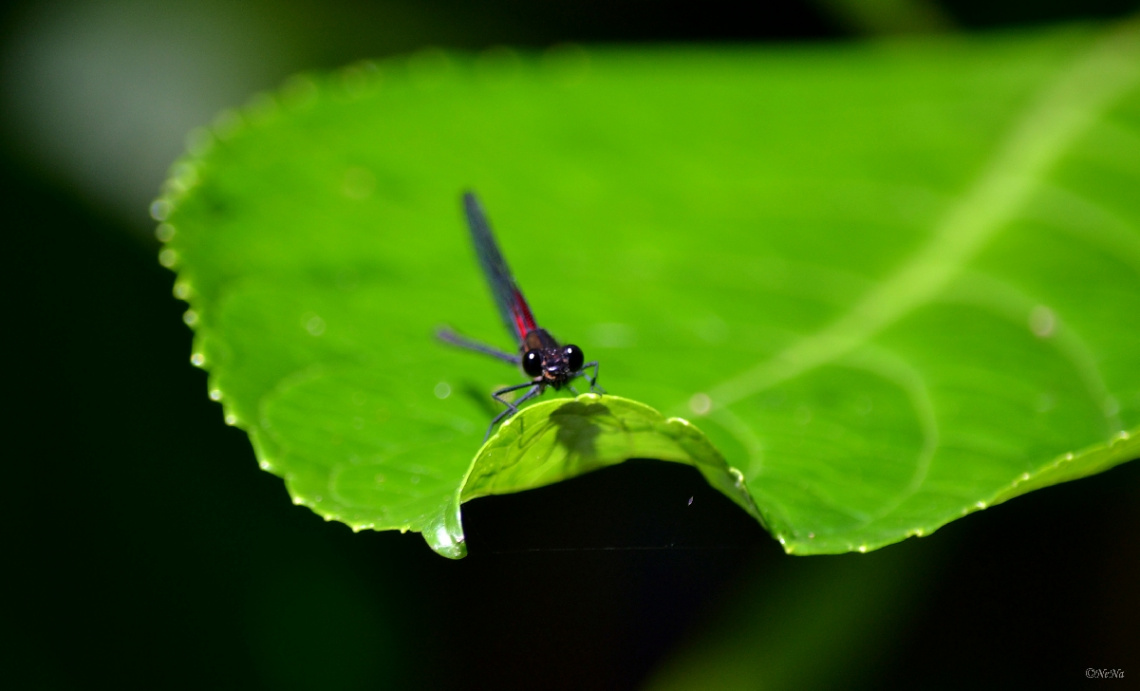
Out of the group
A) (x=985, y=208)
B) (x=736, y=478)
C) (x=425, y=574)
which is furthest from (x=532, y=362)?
(x=985, y=208)

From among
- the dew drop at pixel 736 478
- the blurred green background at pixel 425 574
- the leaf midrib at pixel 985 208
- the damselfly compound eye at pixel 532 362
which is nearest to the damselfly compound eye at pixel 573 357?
the damselfly compound eye at pixel 532 362

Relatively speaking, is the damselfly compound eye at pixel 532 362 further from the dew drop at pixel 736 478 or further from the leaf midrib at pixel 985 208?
the dew drop at pixel 736 478

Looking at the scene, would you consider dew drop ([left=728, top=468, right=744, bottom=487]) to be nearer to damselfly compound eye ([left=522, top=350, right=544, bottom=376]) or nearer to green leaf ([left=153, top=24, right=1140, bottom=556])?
green leaf ([left=153, top=24, right=1140, bottom=556])

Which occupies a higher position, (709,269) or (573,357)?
(709,269)

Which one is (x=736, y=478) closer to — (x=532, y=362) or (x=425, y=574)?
(x=532, y=362)

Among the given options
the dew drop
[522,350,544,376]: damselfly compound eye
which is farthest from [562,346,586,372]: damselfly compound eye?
the dew drop

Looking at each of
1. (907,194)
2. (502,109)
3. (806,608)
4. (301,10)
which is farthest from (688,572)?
(301,10)

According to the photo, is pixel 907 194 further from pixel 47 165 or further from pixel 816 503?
pixel 47 165
